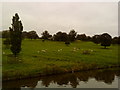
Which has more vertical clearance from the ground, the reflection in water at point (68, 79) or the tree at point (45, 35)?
the tree at point (45, 35)

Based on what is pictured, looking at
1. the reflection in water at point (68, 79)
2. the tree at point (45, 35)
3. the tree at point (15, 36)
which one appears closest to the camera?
the reflection in water at point (68, 79)

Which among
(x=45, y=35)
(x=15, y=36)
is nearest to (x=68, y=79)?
(x=15, y=36)

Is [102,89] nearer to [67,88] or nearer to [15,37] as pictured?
[67,88]

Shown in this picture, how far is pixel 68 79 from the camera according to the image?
103ft

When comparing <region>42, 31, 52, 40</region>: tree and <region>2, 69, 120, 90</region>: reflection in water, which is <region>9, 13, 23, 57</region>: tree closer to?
<region>2, 69, 120, 90</region>: reflection in water

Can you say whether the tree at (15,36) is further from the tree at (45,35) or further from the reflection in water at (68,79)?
the tree at (45,35)

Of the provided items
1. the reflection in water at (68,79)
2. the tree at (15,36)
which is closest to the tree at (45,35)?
the tree at (15,36)

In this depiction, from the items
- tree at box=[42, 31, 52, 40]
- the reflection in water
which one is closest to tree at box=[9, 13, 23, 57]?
the reflection in water

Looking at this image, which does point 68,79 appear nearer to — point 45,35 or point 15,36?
point 15,36

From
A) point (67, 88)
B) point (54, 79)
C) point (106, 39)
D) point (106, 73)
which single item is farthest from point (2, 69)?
point (106, 39)

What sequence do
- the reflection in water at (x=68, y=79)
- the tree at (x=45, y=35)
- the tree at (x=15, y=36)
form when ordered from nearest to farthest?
the reflection in water at (x=68, y=79) → the tree at (x=15, y=36) → the tree at (x=45, y=35)

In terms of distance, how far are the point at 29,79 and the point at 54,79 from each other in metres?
4.08

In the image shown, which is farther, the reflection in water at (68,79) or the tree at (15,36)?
the tree at (15,36)

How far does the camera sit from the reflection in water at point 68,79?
27.3m
